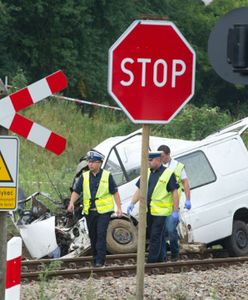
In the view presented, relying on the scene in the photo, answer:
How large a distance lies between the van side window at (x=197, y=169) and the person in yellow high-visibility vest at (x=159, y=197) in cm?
219

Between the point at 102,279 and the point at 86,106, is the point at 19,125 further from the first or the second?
the point at 86,106

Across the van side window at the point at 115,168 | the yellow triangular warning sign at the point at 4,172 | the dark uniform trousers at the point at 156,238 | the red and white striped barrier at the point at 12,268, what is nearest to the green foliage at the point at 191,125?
the van side window at the point at 115,168

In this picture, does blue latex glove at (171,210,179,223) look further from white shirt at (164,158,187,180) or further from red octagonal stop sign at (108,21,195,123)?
red octagonal stop sign at (108,21,195,123)

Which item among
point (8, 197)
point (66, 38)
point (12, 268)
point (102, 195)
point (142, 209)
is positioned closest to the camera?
point (8, 197)

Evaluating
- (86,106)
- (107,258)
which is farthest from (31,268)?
(86,106)

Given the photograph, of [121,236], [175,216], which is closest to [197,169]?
[121,236]

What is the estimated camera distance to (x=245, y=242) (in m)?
19.8

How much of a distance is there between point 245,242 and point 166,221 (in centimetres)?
299

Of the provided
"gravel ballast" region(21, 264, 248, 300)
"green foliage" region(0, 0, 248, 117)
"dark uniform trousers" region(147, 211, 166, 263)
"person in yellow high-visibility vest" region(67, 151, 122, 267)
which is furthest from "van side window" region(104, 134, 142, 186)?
"green foliage" region(0, 0, 248, 117)

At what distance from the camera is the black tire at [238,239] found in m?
19.4

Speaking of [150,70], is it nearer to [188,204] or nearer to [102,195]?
[102,195]

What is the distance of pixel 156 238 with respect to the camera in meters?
16.7

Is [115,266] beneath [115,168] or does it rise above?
beneath

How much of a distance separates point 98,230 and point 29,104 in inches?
288
